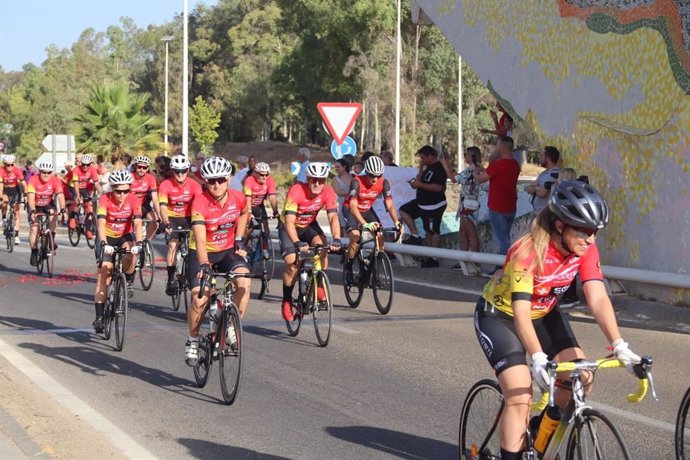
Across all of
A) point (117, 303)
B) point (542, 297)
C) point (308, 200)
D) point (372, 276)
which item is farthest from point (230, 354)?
point (372, 276)

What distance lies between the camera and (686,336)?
12078 mm

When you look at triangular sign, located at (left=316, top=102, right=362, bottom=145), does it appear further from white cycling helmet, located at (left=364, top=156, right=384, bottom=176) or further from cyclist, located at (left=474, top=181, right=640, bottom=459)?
cyclist, located at (left=474, top=181, right=640, bottom=459)

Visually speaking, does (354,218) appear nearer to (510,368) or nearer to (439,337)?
(439,337)

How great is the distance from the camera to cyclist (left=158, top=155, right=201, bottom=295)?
48.7 ft

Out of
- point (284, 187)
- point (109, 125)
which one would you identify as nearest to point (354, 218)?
point (109, 125)

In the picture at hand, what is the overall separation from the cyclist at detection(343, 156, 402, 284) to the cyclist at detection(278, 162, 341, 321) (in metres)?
1.67

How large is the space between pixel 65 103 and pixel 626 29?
8094cm

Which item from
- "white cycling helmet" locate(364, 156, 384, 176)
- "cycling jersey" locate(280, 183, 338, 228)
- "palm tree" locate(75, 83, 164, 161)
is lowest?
"cycling jersey" locate(280, 183, 338, 228)

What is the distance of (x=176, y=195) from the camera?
15055 millimetres

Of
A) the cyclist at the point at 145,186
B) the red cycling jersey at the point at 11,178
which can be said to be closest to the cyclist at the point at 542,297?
the cyclist at the point at 145,186

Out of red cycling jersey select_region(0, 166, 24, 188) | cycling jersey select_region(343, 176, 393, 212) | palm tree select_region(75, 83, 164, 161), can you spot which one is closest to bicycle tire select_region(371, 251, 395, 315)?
cycling jersey select_region(343, 176, 393, 212)

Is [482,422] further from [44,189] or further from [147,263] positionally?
[44,189]

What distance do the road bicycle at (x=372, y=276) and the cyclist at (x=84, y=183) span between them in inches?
460

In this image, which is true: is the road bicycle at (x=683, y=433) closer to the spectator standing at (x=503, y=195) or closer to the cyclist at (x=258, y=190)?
the spectator standing at (x=503, y=195)
